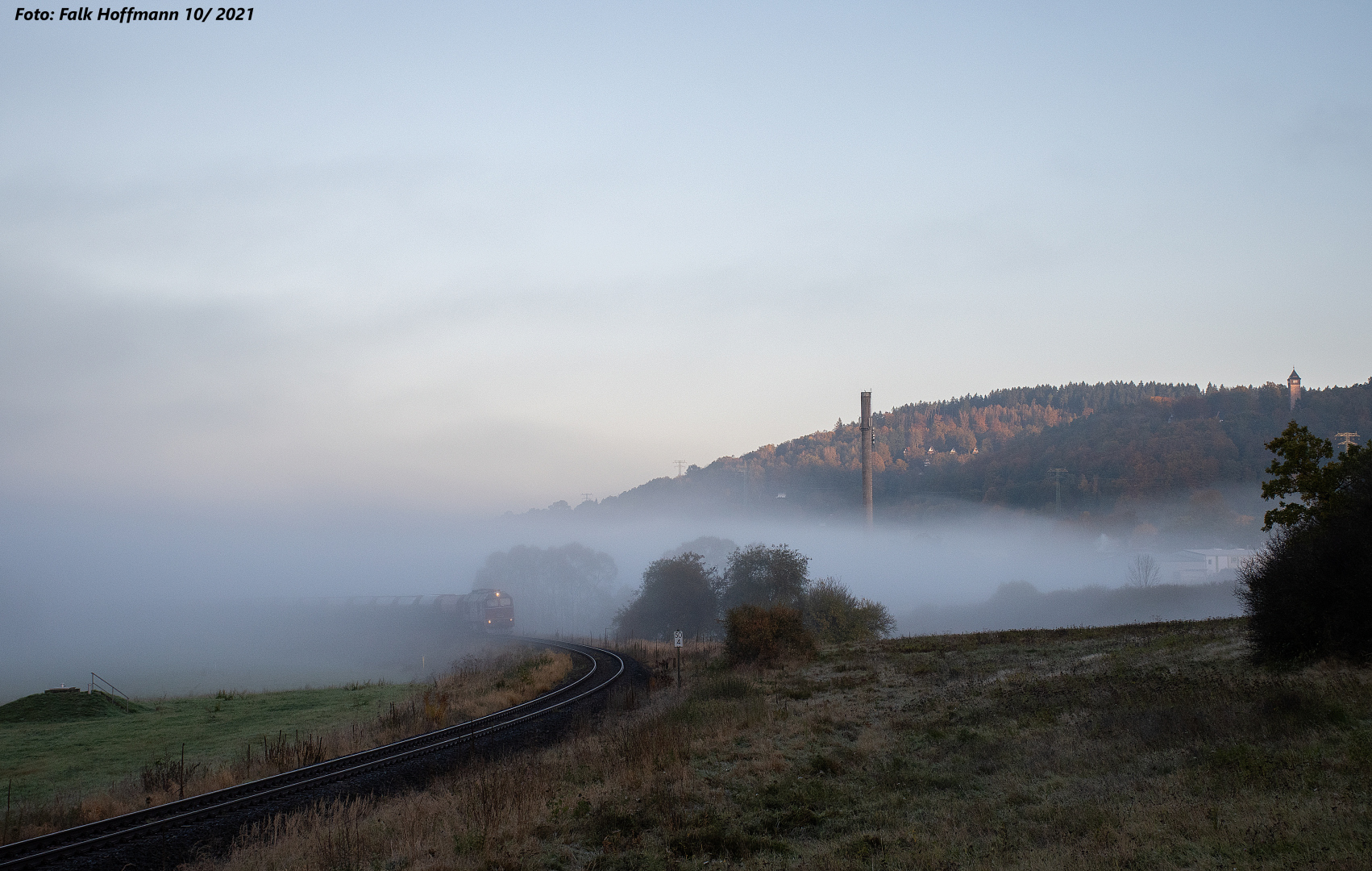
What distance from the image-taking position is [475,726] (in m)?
24.7

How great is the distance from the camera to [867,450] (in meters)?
91.2

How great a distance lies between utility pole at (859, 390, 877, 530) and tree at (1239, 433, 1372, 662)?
6650cm

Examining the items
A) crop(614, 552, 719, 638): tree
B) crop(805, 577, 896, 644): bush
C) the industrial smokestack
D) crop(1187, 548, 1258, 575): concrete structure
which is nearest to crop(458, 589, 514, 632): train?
crop(614, 552, 719, 638): tree

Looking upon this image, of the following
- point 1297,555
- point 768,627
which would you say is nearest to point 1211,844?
point 1297,555

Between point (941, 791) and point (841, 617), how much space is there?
4485cm

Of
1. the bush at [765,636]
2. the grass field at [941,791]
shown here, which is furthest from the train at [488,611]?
the grass field at [941,791]

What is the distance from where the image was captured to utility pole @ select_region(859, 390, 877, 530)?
3578 inches

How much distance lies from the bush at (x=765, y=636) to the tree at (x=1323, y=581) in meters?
20.1

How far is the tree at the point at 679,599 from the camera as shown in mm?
72500

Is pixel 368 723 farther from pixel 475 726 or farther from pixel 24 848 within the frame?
pixel 24 848

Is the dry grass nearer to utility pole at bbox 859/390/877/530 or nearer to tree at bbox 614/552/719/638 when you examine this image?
tree at bbox 614/552/719/638

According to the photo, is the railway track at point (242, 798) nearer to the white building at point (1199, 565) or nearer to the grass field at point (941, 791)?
the grass field at point (941, 791)

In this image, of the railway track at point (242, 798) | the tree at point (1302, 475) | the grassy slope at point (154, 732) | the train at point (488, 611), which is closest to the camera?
the railway track at point (242, 798)

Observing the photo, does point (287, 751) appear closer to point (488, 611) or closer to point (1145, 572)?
point (488, 611)
